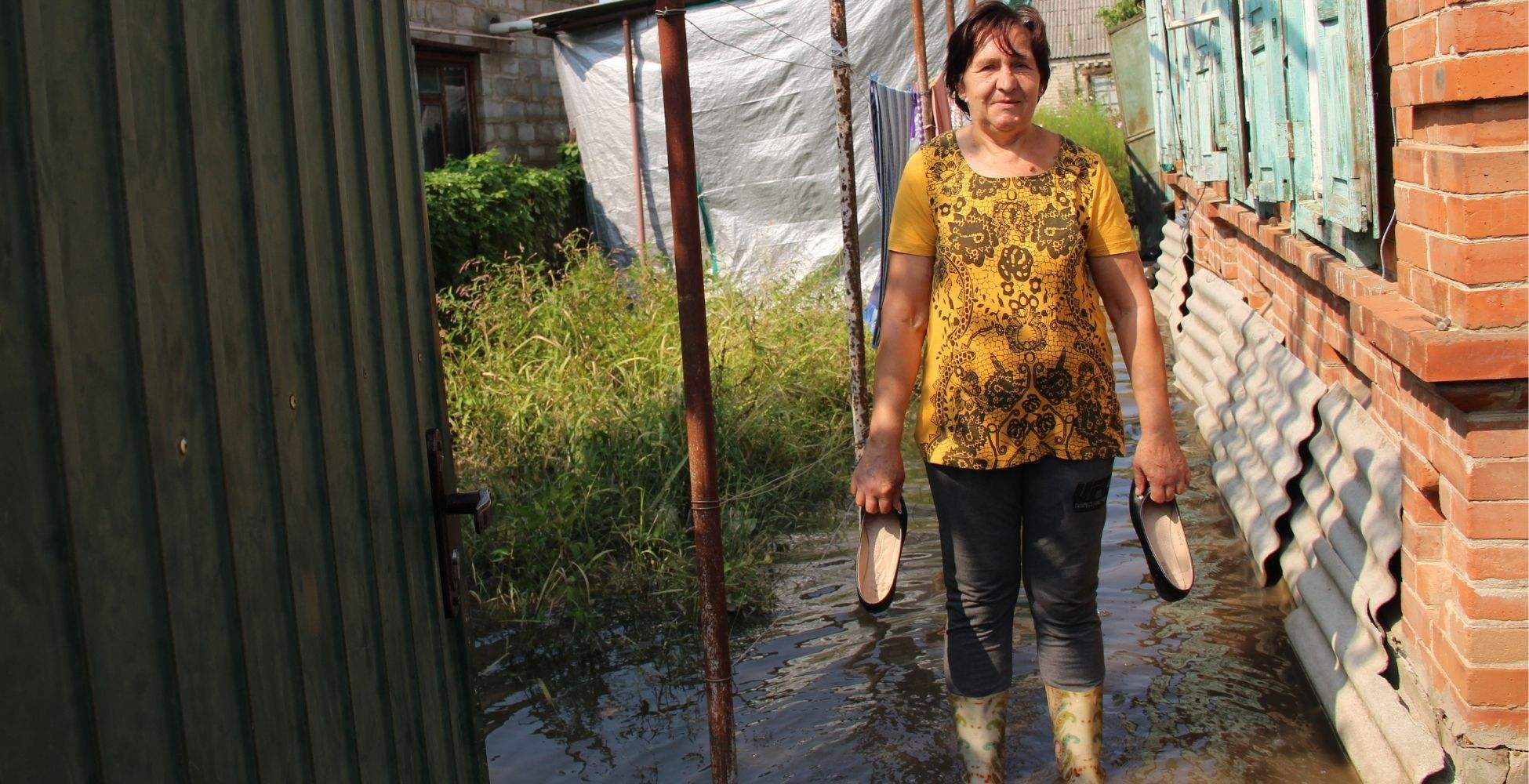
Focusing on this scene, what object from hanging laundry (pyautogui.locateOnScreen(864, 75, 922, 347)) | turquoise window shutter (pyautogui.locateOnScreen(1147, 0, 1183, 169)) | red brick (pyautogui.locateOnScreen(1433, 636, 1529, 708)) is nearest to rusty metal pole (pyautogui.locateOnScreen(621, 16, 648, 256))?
turquoise window shutter (pyautogui.locateOnScreen(1147, 0, 1183, 169))

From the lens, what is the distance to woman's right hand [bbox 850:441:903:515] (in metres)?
3.16

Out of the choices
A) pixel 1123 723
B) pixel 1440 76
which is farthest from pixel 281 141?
pixel 1123 723

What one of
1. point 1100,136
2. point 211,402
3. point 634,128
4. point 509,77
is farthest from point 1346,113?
point 1100,136

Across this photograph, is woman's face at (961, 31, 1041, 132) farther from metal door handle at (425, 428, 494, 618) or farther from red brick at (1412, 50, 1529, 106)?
metal door handle at (425, 428, 494, 618)

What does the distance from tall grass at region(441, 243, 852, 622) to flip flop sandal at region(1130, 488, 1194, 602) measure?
202 cm

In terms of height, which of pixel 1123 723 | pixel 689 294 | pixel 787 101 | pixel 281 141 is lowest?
pixel 1123 723

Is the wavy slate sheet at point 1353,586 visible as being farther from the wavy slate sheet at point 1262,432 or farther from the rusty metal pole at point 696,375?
the rusty metal pole at point 696,375

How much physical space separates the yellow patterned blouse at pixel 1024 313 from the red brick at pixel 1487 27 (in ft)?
2.56

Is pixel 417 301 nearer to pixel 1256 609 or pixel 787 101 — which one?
pixel 1256 609

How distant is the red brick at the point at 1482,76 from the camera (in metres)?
2.89

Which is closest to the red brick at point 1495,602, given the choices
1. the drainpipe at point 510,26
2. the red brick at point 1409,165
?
the red brick at point 1409,165

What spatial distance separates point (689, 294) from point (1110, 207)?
97cm

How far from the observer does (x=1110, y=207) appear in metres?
3.14

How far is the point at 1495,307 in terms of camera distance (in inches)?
117
